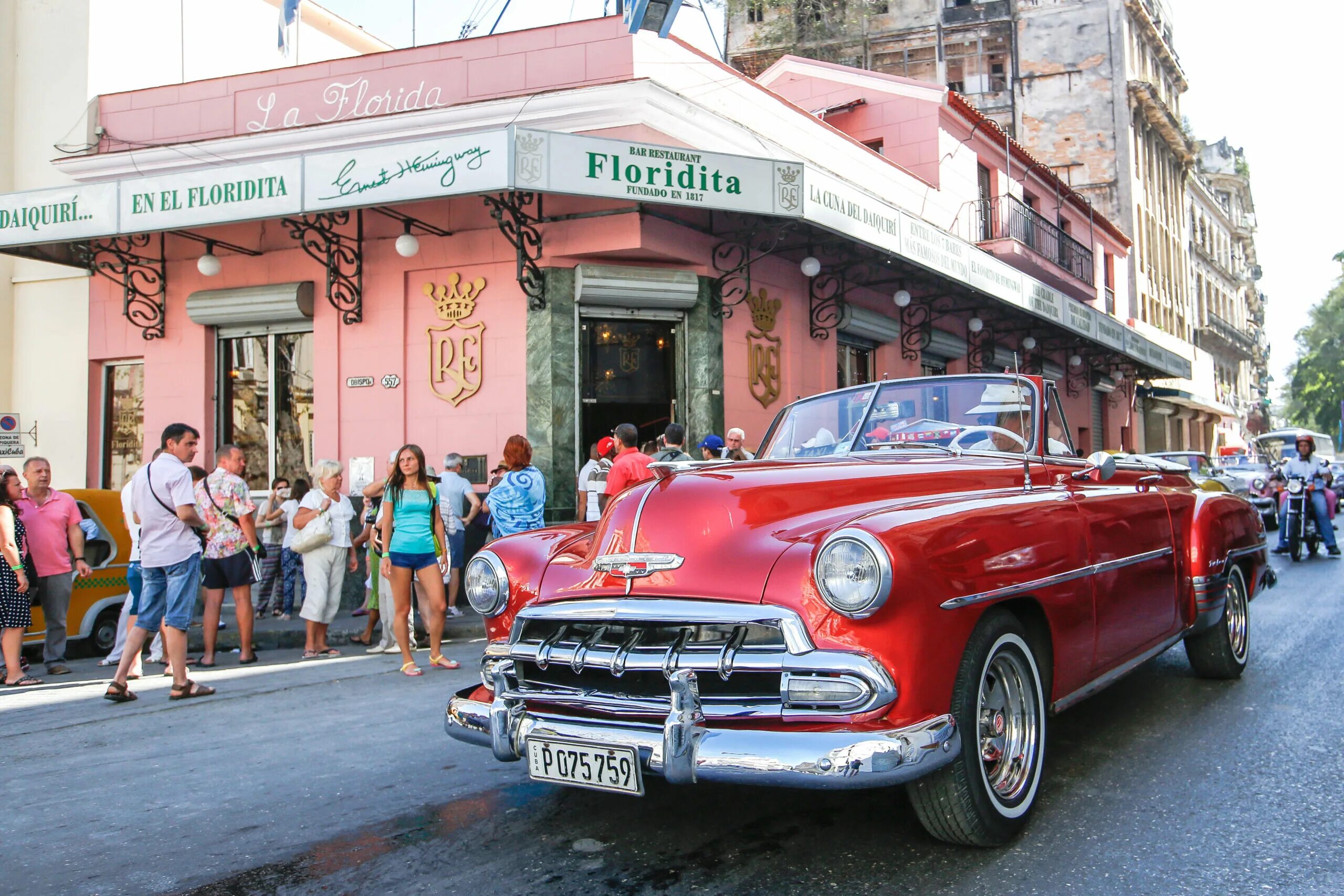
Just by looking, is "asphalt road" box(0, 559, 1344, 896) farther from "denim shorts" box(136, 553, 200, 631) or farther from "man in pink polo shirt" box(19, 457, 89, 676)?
"man in pink polo shirt" box(19, 457, 89, 676)

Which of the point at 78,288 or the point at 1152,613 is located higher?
the point at 78,288

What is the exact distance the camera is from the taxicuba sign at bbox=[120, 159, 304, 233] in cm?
993

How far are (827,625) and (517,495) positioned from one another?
5589 millimetres

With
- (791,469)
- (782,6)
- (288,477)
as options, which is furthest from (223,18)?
(782,6)

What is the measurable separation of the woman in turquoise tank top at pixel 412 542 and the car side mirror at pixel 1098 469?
13.8ft

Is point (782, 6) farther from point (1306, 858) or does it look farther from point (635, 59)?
point (1306, 858)

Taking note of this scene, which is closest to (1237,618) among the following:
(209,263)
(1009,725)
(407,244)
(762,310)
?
(1009,725)

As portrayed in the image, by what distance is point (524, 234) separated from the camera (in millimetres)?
10414

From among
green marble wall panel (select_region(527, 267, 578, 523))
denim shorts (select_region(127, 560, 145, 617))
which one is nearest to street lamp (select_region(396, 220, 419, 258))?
green marble wall panel (select_region(527, 267, 578, 523))

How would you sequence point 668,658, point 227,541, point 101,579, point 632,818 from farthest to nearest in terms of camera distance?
point 101,579
point 227,541
point 632,818
point 668,658

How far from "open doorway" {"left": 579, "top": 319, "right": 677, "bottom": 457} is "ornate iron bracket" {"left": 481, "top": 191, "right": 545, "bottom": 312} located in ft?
2.24

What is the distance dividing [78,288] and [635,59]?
26.6 ft

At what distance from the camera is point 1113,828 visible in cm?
318

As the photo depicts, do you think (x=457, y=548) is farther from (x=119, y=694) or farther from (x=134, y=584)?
(x=119, y=694)
